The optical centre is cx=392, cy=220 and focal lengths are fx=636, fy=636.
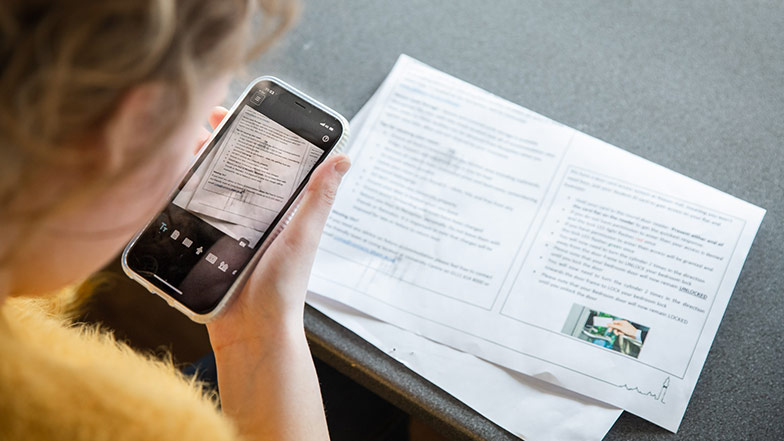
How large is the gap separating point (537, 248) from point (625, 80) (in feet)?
0.75

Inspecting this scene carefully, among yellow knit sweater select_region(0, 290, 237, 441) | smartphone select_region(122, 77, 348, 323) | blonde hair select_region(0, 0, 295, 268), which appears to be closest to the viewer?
blonde hair select_region(0, 0, 295, 268)

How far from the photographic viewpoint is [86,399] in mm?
408

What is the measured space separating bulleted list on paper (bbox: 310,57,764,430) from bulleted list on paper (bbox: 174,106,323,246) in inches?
2.9

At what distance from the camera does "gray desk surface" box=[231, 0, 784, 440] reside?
573 millimetres

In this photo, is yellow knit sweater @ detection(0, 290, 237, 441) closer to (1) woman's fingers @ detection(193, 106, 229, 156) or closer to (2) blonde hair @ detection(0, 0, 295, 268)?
(2) blonde hair @ detection(0, 0, 295, 268)

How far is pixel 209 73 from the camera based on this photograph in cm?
33

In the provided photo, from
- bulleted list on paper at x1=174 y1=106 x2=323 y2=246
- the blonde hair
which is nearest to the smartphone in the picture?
bulleted list on paper at x1=174 y1=106 x2=323 y2=246

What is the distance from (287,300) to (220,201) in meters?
0.11

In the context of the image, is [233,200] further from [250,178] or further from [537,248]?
[537,248]

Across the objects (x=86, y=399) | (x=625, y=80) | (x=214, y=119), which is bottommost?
(x=86, y=399)

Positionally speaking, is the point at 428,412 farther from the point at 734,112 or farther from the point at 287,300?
the point at 734,112

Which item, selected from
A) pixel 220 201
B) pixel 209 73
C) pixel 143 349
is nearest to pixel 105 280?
pixel 143 349

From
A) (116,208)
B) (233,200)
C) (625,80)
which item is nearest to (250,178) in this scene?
(233,200)

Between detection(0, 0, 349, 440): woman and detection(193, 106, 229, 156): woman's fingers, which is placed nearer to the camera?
detection(0, 0, 349, 440): woman
